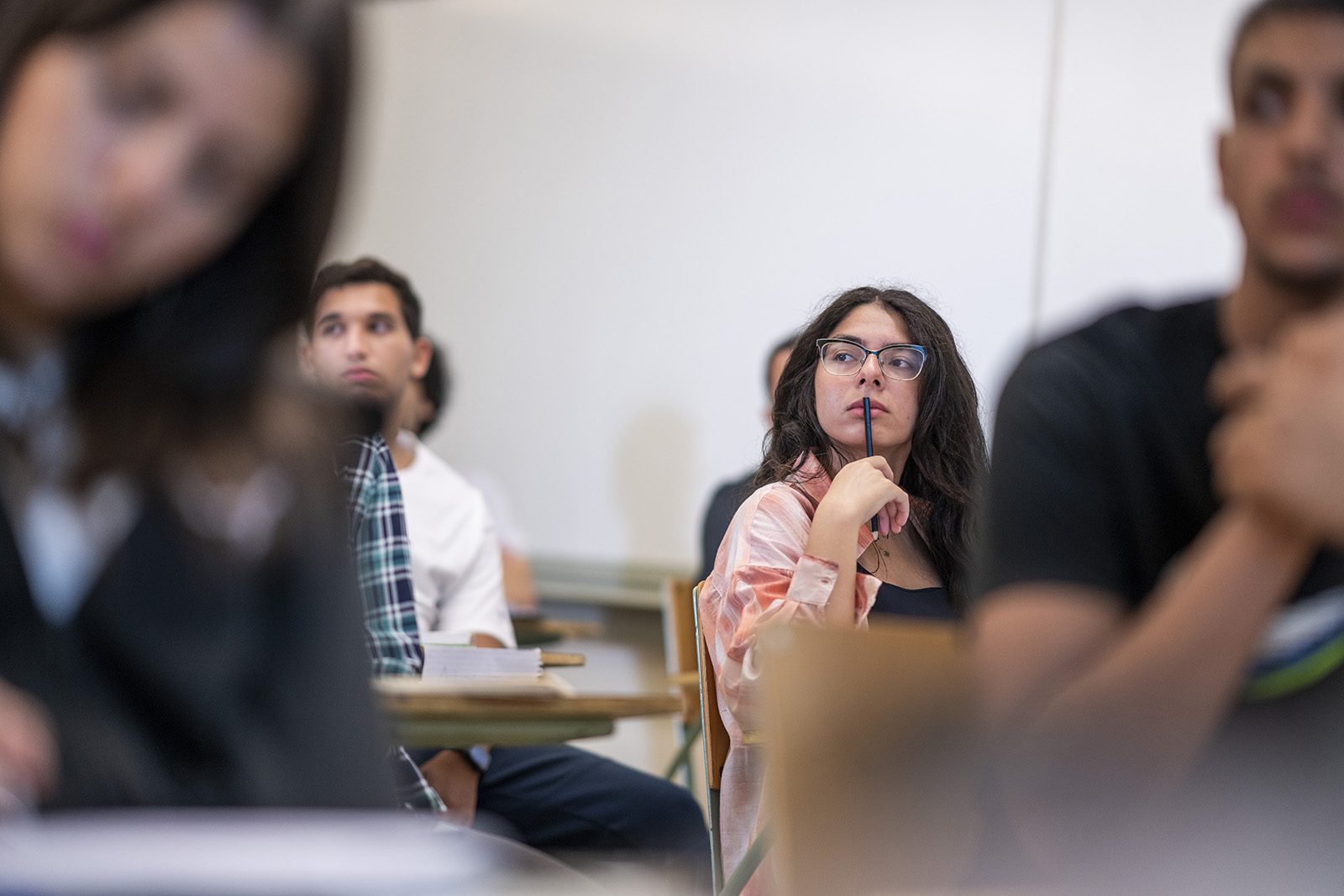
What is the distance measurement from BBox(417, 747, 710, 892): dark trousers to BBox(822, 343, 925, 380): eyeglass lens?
38.6 inches

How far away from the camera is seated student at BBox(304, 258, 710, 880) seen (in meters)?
2.18

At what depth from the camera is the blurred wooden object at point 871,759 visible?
0.78 m

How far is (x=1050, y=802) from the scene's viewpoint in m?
0.75

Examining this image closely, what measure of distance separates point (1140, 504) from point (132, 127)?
24.5 inches

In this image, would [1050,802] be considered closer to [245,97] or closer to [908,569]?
[245,97]

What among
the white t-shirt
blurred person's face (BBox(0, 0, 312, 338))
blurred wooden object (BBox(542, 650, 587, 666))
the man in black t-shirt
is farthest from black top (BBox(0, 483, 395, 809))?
the white t-shirt

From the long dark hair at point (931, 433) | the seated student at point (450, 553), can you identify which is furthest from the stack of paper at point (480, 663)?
the seated student at point (450, 553)

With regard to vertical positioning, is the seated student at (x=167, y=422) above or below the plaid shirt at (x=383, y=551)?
above

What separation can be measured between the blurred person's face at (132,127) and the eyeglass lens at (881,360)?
1044 mm

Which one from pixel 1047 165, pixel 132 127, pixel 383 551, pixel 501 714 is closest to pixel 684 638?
pixel 383 551

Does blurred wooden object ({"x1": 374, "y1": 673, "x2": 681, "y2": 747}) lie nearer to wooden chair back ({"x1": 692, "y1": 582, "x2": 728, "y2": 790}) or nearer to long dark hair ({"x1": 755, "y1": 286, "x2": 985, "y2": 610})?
wooden chair back ({"x1": 692, "y1": 582, "x2": 728, "y2": 790})

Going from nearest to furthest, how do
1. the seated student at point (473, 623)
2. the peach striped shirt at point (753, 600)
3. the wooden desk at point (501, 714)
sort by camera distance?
the wooden desk at point (501, 714) → the peach striped shirt at point (753, 600) → the seated student at point (473, 623)

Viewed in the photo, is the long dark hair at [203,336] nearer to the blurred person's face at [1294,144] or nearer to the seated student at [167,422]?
the seated student at [167,422]

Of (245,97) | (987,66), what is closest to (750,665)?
(245,97)
